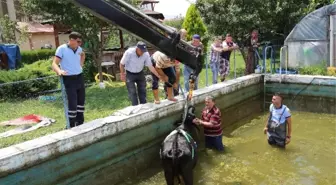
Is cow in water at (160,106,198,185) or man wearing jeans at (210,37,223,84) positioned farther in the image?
man wearing jeans at (210,37,223,84)

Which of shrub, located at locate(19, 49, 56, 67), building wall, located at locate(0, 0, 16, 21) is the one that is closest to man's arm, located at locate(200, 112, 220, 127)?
shrub, located at locate(19, 49, 56, 67)

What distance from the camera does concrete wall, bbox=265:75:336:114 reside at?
9.75 meters

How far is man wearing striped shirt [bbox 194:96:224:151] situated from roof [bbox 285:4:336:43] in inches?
265

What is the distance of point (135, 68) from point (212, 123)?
6.10 ft

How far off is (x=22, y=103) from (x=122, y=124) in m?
5.68

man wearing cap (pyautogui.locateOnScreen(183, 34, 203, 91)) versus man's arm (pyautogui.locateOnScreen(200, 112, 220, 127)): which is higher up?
man wearing cap (pyautogui.locateOnScreen(183, 34, 203, 91))

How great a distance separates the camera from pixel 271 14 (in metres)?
13.6

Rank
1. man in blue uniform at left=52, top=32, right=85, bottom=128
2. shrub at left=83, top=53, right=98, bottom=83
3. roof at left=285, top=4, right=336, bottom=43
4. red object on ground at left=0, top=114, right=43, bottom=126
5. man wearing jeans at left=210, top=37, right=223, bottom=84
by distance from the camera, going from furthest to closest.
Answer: shrub at left=83, top=53, right=98, bottom=83 → roof at left=285, top=4, right=336, bottom=43 → man wearing jeans at left=210, top=37, right=223, bottom=84 → red object on ground at left=0, top=114, right=43, bottom=126 → man in blue uniform at left=52, top=32, right=85, bottom=128

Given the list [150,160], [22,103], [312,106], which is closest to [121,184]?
[150,160]

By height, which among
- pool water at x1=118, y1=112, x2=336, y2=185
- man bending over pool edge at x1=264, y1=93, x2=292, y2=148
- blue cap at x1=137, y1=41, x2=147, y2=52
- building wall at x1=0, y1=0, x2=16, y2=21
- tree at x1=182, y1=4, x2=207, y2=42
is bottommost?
pool water at x1=118, y1=112, x2=336, y2=185

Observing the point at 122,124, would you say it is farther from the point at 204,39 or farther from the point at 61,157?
the point at 204,39

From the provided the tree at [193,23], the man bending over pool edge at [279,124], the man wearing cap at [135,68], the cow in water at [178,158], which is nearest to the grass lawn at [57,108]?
the man wearing cap at [135,68]

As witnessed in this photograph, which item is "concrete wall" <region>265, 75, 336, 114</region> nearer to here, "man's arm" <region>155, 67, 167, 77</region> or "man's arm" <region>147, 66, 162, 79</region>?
"man's arm" <region>155, 67, 167, 77</region>

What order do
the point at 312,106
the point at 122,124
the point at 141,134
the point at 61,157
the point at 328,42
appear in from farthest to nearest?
the point at 328,42 < the point at 312,106 < the point at 141,134 < the point at 122,124 < the point at 61,157
